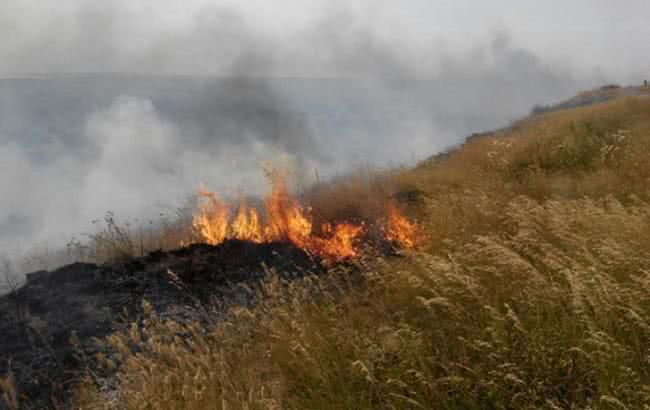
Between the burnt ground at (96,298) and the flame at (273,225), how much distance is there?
365 mm

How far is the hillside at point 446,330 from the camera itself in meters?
2.72

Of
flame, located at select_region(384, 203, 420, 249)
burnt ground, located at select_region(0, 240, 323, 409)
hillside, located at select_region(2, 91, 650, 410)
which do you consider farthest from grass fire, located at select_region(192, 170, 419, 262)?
hillside, located at select_region(2, 91, 650, 410)

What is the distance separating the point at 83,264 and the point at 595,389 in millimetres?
6685

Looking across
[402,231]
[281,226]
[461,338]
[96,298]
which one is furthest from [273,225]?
[461,338]

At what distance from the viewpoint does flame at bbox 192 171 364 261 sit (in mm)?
7916

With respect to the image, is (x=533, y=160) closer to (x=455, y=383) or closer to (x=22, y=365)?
(x=455, y=383)

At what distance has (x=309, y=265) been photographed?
23.6ft

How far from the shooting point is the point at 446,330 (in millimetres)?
3697

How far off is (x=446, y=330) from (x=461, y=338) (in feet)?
3.24

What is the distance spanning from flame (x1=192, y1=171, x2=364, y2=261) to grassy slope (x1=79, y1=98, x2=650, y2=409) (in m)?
1.77

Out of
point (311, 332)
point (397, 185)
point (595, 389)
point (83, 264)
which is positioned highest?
point (397, 185)

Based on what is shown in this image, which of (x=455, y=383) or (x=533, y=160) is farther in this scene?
(x=533, y=160)

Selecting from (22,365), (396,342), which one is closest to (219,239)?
(22,365)

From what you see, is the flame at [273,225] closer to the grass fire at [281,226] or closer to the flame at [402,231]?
the grass fire at [281,226]
